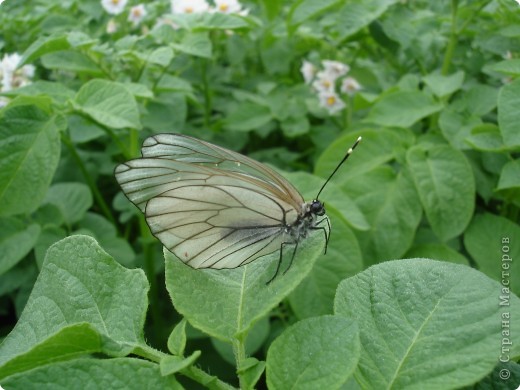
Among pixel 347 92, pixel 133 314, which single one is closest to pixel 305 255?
pixel 133 314

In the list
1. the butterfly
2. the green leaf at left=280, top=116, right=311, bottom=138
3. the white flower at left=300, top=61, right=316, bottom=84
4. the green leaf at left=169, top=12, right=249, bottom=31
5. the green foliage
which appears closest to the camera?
the green foliage

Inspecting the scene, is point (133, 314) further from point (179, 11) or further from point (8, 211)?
point (179, 11)

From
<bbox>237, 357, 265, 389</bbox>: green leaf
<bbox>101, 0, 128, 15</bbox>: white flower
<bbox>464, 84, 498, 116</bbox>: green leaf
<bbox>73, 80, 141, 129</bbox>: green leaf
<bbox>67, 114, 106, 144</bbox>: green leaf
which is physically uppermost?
<bbox>237, 357, 265, 389</bbox>: green leaf

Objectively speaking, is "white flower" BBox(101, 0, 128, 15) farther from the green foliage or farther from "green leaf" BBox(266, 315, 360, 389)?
"green leaf" BBox(266, 315, 360, 389)

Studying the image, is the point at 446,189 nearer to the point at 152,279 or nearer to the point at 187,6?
the point at 152,279

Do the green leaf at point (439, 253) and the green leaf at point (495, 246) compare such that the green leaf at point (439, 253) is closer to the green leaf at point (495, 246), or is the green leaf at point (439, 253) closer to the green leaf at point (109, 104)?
the green leaf at point (495, 246)

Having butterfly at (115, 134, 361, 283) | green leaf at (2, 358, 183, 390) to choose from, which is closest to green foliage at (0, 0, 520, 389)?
green leaf at (2, 358, 183, 390)

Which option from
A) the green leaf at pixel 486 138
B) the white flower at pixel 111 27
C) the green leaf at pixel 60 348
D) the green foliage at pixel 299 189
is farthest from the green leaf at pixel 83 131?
the green leaf at pixel 60 348
